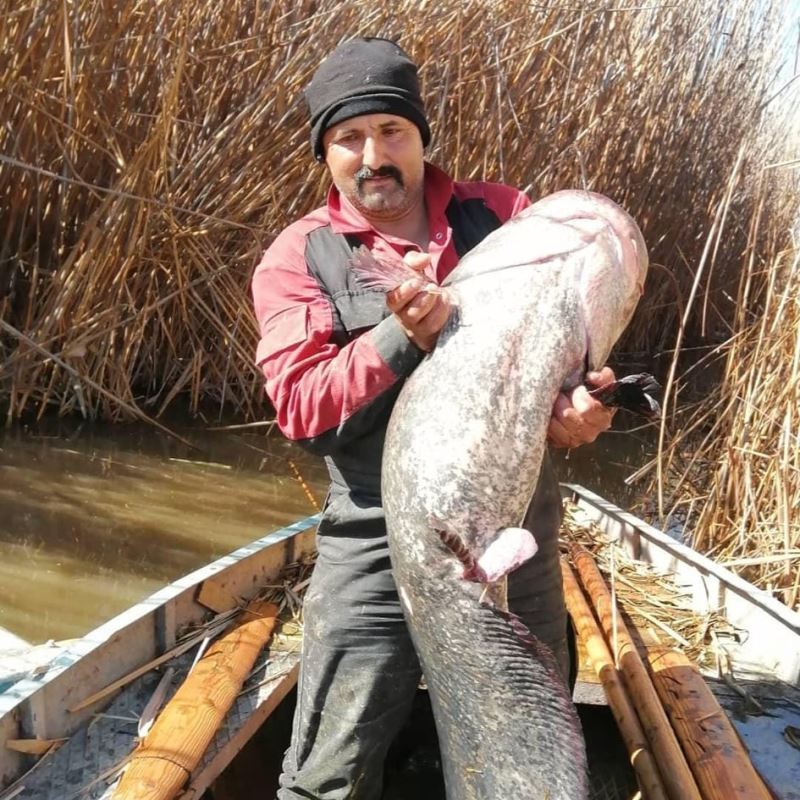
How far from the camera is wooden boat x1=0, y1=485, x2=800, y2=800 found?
203cm

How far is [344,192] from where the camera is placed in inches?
82.2

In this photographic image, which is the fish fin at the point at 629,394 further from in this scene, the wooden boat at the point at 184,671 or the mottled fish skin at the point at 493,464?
Result: the wooden boat at the point at 184,671

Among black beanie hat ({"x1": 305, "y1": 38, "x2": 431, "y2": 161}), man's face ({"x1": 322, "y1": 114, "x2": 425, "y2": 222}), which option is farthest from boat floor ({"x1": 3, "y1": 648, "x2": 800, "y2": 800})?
black beanie hat ({"x1": 305, "y1": 38, "x2": 431, "y2": 161})

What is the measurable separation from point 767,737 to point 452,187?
1.79 metres

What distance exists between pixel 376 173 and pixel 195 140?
350cm

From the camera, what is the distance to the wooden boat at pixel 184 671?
2031 millimetres

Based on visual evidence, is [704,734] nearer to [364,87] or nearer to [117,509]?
[364,87]

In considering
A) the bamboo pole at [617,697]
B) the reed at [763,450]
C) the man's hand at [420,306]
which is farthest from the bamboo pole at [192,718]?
the reed at [763,450]

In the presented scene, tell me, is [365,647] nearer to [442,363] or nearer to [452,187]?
[442,363]

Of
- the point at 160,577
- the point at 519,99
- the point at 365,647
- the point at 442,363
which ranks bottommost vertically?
the point at 160,577

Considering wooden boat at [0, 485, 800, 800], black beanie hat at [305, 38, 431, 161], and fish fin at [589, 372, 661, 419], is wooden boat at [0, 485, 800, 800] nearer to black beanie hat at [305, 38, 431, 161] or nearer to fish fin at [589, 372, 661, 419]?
fish fin at [589, 372, 661, 419]

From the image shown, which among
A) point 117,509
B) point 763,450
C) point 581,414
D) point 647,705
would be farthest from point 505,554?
point 117,509

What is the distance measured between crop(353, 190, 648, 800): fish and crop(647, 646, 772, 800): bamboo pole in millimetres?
690

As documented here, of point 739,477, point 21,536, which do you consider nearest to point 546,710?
point 739,477
